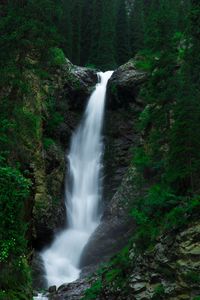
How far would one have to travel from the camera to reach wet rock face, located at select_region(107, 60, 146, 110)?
38969 millimetres

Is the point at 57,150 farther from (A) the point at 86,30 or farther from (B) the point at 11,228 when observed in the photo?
(A) the point at 86,30

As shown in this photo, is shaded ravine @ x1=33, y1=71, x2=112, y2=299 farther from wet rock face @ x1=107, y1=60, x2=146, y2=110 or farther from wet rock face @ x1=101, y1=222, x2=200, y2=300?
wet rock face @ x1=101, y1=222, x2=200, y2=300

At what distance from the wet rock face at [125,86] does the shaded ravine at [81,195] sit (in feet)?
4.08

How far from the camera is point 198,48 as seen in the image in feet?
85.5

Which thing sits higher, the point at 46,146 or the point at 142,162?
the point at 46,146

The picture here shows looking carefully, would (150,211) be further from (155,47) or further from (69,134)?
(69,134)

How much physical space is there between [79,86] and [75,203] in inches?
447

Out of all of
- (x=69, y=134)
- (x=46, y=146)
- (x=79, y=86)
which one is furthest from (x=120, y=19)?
(x=46, y=146)

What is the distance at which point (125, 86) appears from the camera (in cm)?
3903

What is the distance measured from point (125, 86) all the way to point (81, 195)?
10544mm

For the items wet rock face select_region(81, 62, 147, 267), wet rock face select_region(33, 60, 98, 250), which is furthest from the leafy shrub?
wet rock face select_region(81, 62, 147, 267)

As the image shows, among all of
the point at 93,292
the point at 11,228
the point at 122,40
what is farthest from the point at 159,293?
the point at 122,40

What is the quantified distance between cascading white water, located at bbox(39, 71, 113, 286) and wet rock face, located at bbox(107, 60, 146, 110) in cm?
127

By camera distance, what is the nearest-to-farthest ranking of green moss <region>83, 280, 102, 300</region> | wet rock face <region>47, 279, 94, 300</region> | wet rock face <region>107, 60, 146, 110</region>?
green moss <region>83, 280, 102, 300</region>, wet rock face <region>47, 279, 94, 300</region>, wet rock face <region>107, 60, 146, 110</region>
